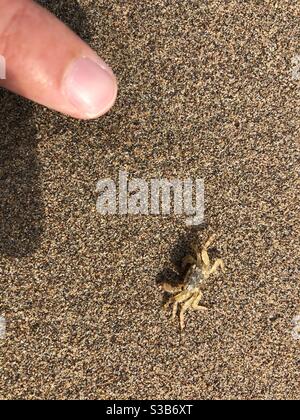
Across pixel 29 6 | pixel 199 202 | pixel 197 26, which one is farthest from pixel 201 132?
→ pixel 29 6

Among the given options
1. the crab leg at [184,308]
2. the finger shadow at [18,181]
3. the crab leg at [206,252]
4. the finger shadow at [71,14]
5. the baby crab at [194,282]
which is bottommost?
the crab leg at [184,308]

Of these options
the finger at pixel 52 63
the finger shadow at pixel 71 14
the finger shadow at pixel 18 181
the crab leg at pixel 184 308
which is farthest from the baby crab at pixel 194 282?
the finger shadow at pixel 71 14

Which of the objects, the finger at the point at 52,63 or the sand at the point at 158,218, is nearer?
the finger at the point at 52,63

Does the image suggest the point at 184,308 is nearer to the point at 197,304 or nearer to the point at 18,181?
the point at 197,304

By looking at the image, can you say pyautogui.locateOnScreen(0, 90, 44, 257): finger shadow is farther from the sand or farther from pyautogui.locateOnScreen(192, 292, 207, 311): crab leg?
pyautogui.locateOnScreen(192, 292, 207, 311): crab leg

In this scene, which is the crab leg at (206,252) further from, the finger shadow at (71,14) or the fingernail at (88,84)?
the finger shadow at (71,14)
